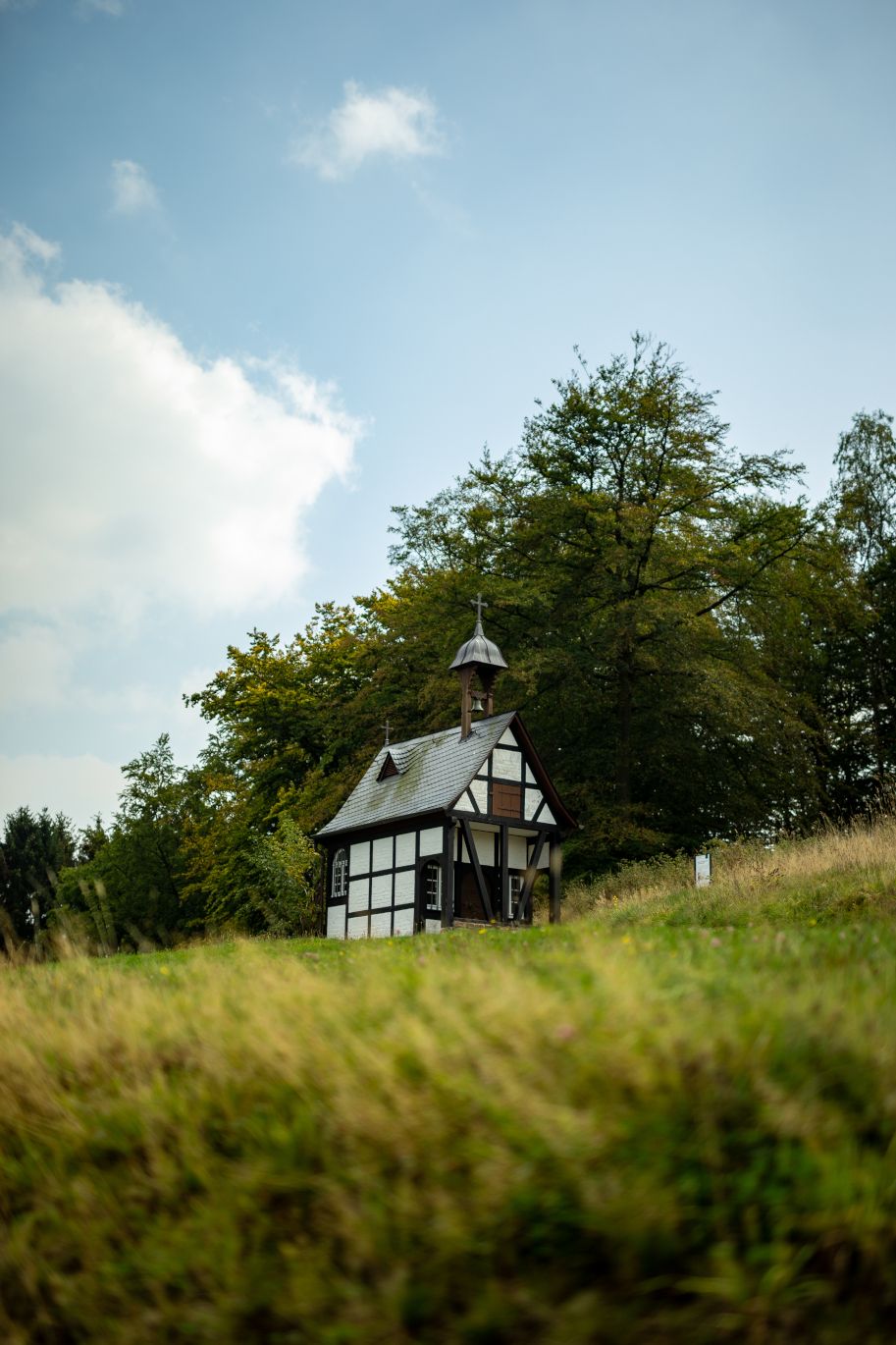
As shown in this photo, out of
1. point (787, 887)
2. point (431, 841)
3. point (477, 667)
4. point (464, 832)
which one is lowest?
point (787, 887)

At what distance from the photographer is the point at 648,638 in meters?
28.7

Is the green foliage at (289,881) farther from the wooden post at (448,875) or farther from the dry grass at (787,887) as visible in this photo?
the dry grass at (787,887)

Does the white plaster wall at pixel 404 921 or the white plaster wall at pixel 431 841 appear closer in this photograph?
the white plaster wall at pixel 431 841

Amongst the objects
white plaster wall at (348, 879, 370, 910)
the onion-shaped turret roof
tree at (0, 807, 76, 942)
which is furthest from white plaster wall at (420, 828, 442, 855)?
tree at (0, 807, 76, 942)

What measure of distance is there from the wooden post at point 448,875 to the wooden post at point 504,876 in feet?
3.70

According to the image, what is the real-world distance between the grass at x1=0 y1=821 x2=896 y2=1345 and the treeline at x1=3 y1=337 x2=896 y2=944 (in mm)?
20964

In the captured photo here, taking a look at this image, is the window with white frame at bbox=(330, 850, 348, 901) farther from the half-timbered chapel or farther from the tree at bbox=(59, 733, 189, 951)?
the tree at bbox=(59, 733, 189, 951)

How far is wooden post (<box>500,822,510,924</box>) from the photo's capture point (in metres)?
25.1

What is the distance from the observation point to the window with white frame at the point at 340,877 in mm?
28156

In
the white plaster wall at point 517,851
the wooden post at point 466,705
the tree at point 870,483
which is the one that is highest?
the tree at point 870,483

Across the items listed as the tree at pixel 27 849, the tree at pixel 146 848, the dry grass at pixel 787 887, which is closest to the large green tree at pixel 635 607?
the dry grass at pixel 787 887

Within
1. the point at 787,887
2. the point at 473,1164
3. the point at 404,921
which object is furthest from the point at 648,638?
the point at 473,1164

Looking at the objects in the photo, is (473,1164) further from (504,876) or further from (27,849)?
(27,849)

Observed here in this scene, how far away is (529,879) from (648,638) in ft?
22.3
